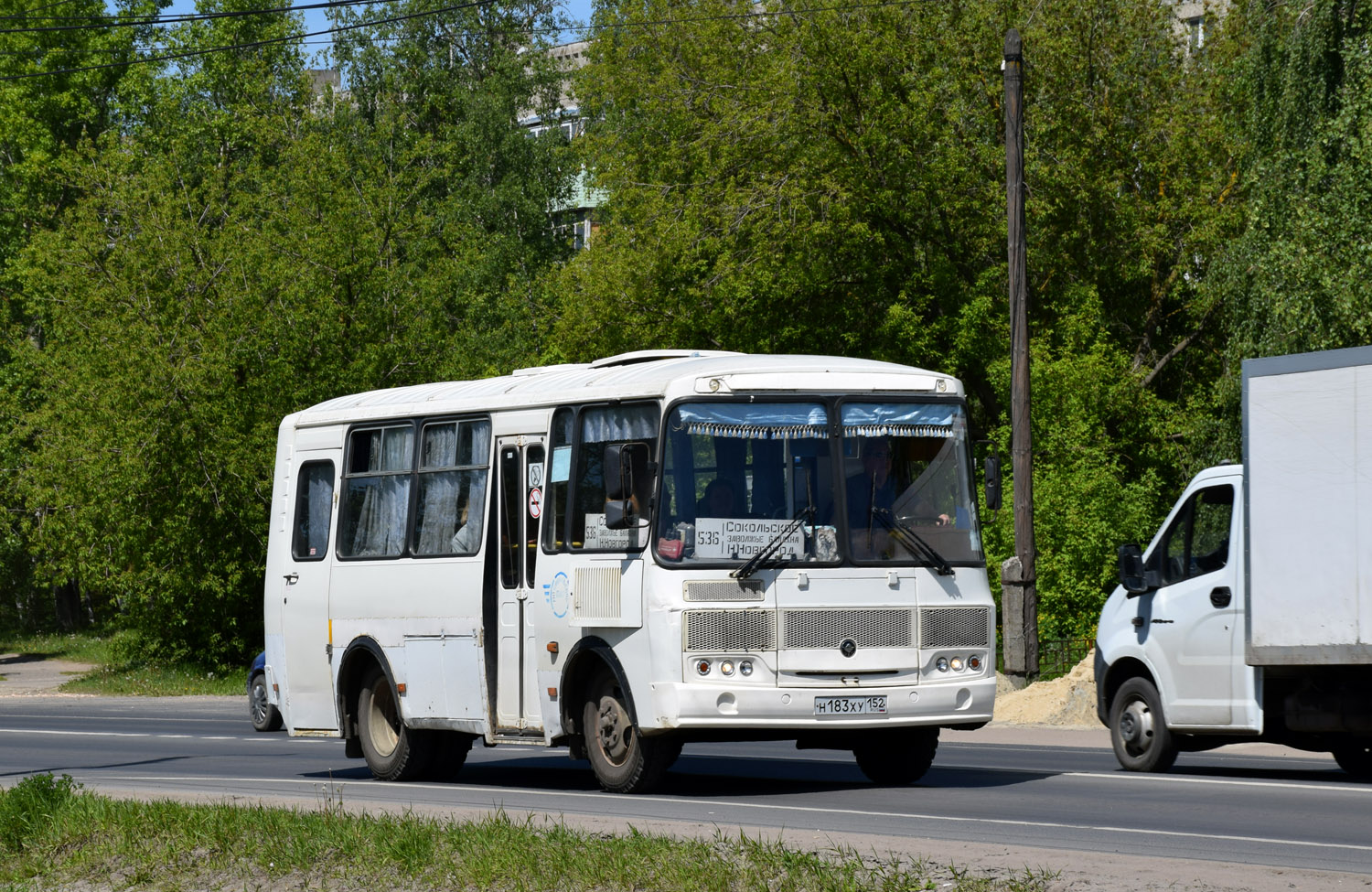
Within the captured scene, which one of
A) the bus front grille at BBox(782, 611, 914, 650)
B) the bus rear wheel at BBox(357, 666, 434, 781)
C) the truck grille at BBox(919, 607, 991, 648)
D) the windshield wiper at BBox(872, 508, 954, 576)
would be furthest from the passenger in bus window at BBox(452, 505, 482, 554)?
the truck grille at BBox(919, 607, 991, 648)

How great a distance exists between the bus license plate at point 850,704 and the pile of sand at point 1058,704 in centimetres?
1009

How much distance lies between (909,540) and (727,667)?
64.0 inches

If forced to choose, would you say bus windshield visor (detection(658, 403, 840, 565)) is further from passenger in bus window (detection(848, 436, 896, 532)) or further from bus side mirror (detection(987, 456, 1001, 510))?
bus side mirror (detection(987, 456, 1001, 510))

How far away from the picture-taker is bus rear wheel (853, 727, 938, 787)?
1441cm

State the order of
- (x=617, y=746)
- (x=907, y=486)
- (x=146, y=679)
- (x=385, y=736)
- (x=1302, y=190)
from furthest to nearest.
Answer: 1. (x=146, y=679)
2. (x=1302, y=190)
3. (x=385, y=736)
4. (x=907, y=486)
5. (x=617, y=746)

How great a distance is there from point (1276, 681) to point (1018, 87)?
14.1 meters

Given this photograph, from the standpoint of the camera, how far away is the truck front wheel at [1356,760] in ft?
50.5

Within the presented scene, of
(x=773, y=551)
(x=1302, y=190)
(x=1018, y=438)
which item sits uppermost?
(x=1302, y=190)

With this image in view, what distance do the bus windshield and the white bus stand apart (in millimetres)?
14

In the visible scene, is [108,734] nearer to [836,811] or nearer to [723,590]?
[723,590]

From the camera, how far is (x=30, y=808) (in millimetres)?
12422

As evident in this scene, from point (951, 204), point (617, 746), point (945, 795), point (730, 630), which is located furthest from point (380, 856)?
point (951, 204)

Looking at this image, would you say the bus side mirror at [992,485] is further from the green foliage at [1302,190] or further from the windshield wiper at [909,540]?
the green foliage at [1302,190]

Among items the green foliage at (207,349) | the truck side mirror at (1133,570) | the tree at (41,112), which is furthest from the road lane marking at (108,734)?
the tree at (41,112)
